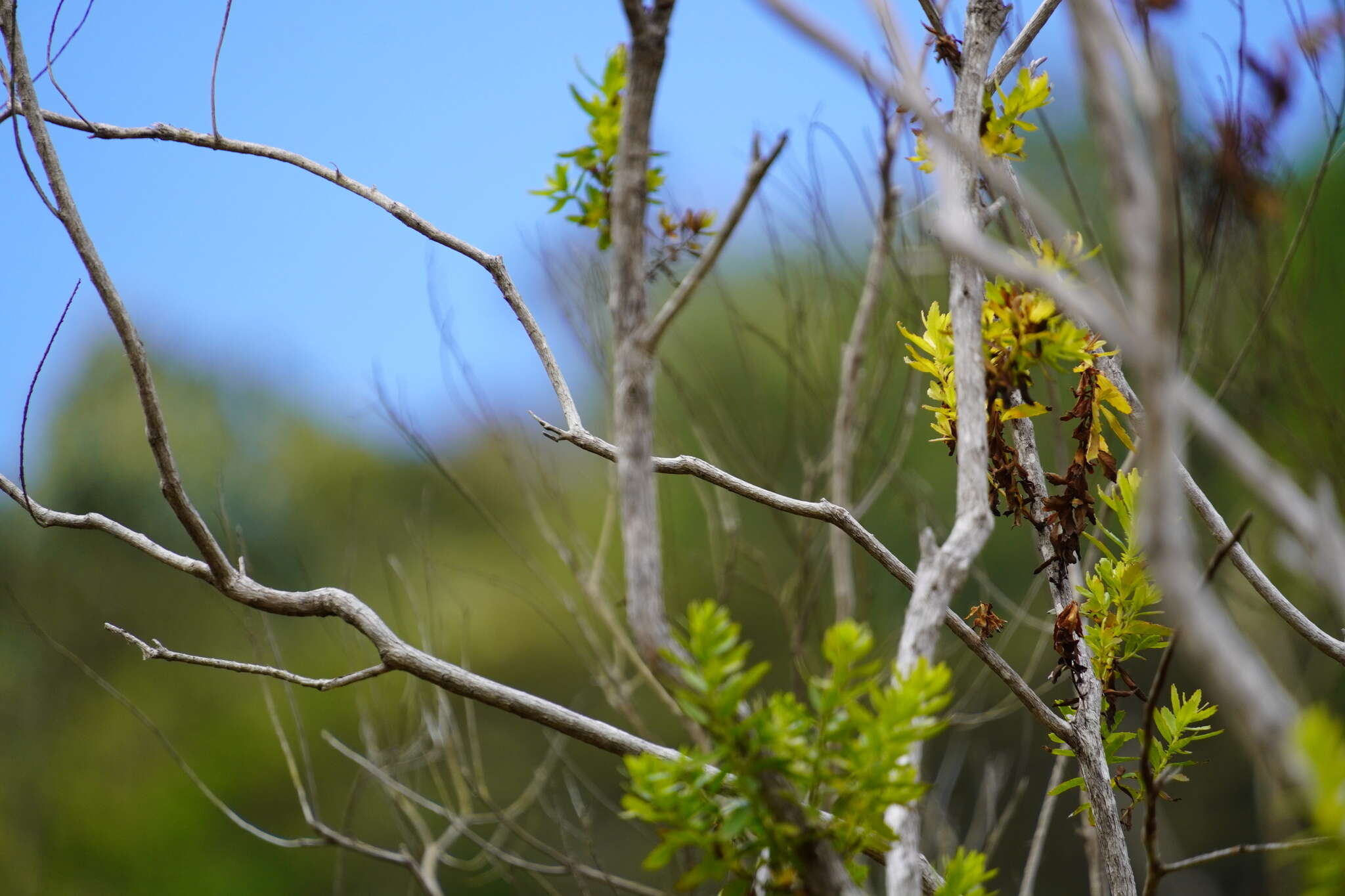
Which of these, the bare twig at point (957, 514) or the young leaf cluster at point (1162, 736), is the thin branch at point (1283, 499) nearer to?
the bare twig at point (957, 514)

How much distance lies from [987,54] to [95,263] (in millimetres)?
704

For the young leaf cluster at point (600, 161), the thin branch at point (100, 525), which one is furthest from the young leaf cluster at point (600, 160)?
the thin branch at point (100, 525)

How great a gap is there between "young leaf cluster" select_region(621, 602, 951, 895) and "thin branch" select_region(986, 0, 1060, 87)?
647mm

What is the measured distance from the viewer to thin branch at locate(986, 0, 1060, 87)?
911 millimetres

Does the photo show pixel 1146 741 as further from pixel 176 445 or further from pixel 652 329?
pixel 176 445

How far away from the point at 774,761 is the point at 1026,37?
79cm

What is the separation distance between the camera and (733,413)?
284 centimetres

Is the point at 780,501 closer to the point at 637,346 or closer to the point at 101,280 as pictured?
the point at 637,346

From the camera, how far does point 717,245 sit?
0.49 metres

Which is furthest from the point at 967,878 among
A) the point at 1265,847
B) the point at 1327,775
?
the point at 1327,775

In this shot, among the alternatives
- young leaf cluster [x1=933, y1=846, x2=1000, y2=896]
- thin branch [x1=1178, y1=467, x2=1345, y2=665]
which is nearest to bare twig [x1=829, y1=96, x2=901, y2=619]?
thin branch [x1=1178, y1=467, x2=1345, y2=665]

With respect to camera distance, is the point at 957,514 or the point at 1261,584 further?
the point at 1261,584

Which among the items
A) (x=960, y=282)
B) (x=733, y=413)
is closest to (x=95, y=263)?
(x=960, y=282)

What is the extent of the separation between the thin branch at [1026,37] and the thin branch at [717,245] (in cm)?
53
